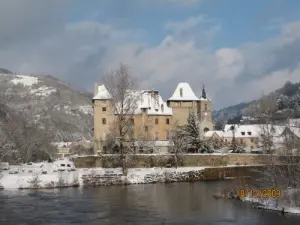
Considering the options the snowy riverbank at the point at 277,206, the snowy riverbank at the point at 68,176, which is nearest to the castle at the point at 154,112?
the snowy riverbank at the point at 68,176

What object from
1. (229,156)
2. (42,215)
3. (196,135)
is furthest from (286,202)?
(196,135)

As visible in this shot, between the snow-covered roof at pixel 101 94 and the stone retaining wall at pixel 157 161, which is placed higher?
the snow-covered roof at pixel 101 94

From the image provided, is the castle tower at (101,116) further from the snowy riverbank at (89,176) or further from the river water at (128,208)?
the river water at (128,208)

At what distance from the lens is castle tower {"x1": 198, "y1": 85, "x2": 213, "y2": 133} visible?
268ft

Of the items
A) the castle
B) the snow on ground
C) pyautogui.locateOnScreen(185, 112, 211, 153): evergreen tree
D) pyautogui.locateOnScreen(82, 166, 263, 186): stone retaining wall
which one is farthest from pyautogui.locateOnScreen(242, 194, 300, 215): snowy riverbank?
the castle

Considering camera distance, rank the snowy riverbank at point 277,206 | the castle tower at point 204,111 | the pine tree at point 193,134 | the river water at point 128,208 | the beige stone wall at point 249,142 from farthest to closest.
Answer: the beige stone wall at point 249,142
the castle tower at point 204,111
the pine tree at point 193,134
the snowy riverbank at point 277,206
the river water at point 128,208

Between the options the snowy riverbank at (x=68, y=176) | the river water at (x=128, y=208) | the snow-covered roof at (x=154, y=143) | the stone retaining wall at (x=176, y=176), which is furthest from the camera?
the snow-covered roof at (x=154, y=143)

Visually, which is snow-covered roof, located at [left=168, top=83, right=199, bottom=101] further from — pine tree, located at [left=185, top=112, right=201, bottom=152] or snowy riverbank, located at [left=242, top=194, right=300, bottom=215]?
snowy riverbank, located at [left=242, top=194, right=300, bottom=215]

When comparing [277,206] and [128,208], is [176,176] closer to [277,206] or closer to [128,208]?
[128,208]

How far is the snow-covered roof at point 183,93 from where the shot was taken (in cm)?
7919

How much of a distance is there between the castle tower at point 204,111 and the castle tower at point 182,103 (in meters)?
0.88

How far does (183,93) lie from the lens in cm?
8012

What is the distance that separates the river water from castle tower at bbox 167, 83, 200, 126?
31.7 meters

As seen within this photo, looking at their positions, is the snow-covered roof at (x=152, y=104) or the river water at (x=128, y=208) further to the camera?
the snow-covered roof at (x=152, y=104)
